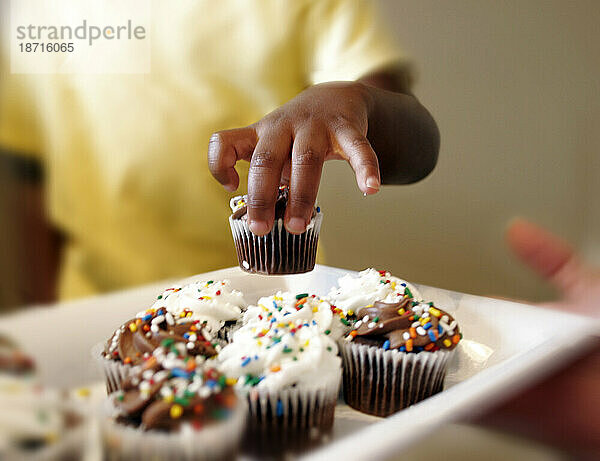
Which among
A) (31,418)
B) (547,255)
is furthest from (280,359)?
(547,255)

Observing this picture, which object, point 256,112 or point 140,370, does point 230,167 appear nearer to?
point 140,370

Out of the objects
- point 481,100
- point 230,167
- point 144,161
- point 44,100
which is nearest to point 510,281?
point 481,100

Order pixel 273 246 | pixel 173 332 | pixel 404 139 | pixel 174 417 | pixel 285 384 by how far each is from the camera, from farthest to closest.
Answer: pixel 404 139 → pixel 273 246 → pixel 173 332 → pixel 285 384 → pixel 174 417

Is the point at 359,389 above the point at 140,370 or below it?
below

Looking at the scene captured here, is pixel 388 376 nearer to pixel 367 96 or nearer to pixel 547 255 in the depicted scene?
pixel 547 255

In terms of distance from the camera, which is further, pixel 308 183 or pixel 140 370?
pixel 308 183

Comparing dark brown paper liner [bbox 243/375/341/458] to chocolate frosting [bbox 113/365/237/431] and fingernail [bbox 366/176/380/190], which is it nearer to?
chocolate frosting [bbox 113/365/237/431]

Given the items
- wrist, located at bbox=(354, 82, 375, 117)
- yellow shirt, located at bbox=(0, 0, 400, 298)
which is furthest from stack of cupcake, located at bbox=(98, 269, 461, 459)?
yellow shirt, located at bbox=(0, 0, 400, 298)
